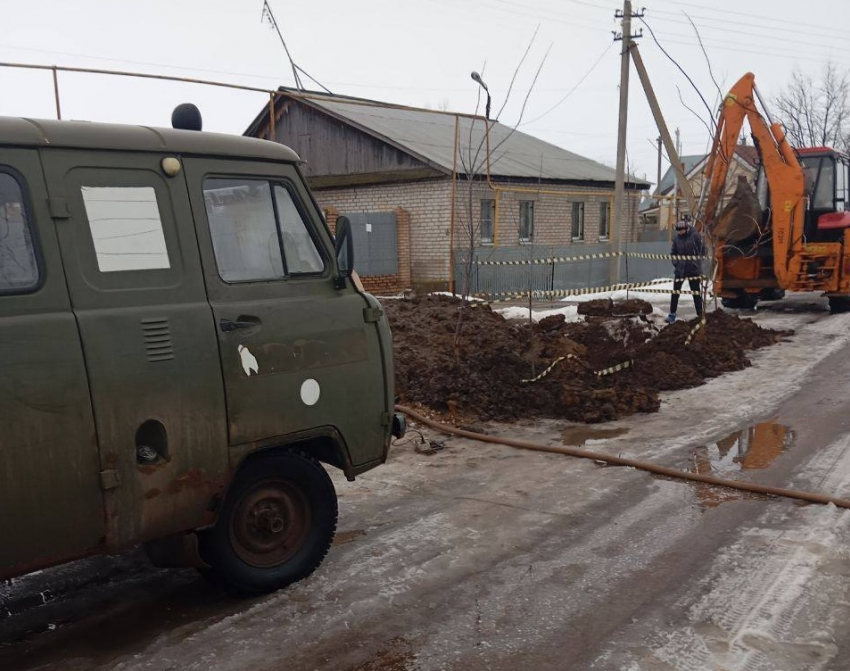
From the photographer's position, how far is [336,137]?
917 inches

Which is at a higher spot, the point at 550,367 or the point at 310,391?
the point at 310,391

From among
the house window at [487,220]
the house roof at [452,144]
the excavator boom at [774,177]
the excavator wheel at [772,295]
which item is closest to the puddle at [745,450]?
the excavator boom at [774,177]

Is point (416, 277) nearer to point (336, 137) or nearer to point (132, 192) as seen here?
point (336, 137)

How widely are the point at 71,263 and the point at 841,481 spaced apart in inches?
224

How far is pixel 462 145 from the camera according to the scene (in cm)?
2261

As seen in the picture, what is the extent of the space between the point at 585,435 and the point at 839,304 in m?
10.5

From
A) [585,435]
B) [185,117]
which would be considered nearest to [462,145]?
[585,435]

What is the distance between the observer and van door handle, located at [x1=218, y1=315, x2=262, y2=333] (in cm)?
402

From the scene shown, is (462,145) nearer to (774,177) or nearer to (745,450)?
(774,177)

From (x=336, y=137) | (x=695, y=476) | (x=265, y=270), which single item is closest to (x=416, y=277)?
(x=336, y=137)

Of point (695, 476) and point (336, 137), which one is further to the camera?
point (336, 137)

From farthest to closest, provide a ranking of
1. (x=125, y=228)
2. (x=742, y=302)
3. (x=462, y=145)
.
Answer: (x=462, y=145)
(x=742, y=302)
(x=125, y=228)

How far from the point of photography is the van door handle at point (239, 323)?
4.02m

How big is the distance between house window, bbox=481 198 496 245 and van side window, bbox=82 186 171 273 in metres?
18.4
